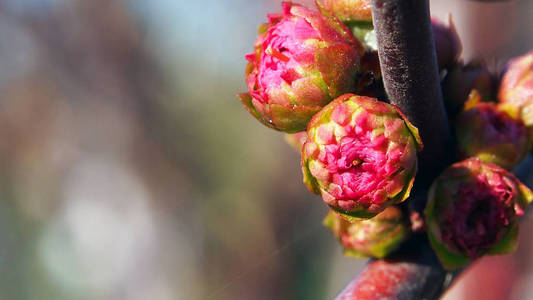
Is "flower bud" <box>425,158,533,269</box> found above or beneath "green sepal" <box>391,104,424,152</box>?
beneath

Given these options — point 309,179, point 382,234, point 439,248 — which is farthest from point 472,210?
point 309,179

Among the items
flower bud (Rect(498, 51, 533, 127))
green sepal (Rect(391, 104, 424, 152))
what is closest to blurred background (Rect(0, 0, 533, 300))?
flower bud (Rect(498, 51, 533, 127))

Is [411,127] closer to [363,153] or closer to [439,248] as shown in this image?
[363,153]

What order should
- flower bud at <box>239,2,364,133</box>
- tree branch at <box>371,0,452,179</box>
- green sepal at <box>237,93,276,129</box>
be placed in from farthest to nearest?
green sepal at <box>237,93,276,129</box> < flower bud at <box>239,2,364,133</box> < tree branch at <box>371,0,452,179</box>

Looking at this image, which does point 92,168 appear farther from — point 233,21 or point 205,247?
point 233,21

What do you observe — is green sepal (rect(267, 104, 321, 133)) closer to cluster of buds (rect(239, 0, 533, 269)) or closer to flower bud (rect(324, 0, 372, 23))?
cluster of buds (rect(239, 0, 533, 269))

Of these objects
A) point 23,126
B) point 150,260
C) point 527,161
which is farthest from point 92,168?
point 527,161
